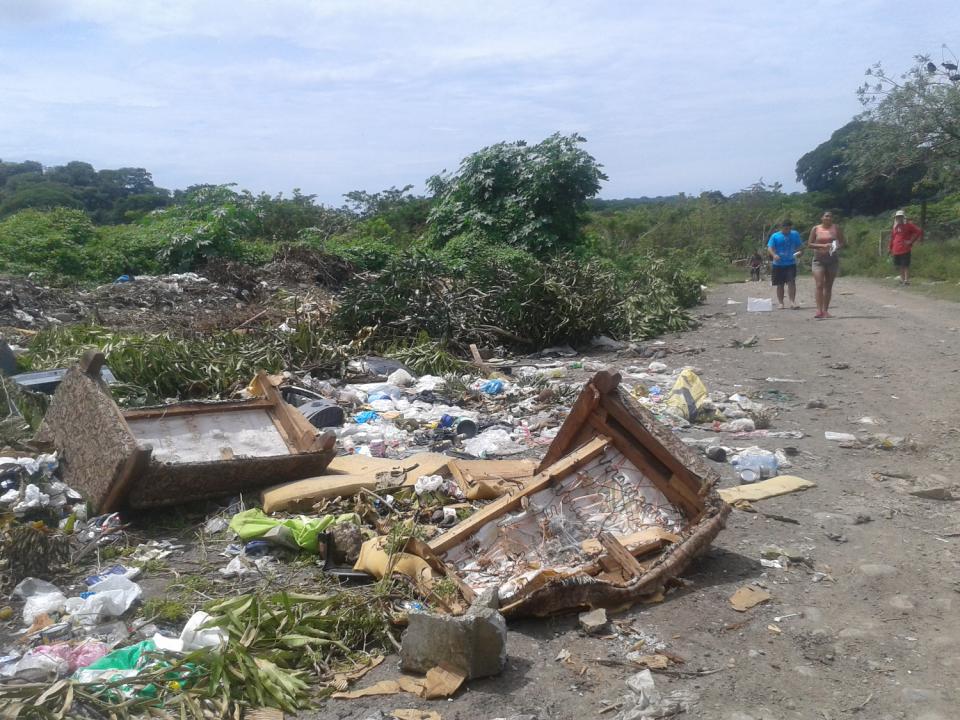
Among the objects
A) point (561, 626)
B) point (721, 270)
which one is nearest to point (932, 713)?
point (561, 626)

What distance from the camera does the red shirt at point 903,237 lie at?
14688mm

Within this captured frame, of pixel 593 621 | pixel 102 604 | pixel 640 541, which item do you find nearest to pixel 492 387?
pixel 640 541

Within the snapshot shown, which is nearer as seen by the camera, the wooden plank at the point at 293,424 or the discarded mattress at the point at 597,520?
the discarded mattress at the point at 597,520

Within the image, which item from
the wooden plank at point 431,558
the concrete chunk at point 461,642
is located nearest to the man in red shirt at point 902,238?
the wooden plank at point 431,558

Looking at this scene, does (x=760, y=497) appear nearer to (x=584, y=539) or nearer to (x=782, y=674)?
(x=584, y=539)

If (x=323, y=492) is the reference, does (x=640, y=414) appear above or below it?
above

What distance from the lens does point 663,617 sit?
11.7 feet

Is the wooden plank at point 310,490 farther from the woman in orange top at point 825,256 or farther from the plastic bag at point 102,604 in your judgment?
the woman in orange top at point 825,256

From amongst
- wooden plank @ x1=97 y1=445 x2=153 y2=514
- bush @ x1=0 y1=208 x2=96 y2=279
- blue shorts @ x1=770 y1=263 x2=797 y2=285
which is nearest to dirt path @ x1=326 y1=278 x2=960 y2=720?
wooden plank @ x1=97 y1=445 x2=153 y2=514

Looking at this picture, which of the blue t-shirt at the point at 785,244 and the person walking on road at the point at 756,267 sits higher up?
the blue t-shirt at the point at 785,244

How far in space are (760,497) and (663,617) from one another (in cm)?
161

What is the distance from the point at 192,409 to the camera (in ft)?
18.2

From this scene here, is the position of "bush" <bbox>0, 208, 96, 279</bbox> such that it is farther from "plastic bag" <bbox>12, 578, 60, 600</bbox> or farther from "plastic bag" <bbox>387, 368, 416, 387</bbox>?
"plastic bag" <bbox>12, 578, 60, 600</bbox>

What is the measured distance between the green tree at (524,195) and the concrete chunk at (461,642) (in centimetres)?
1217
